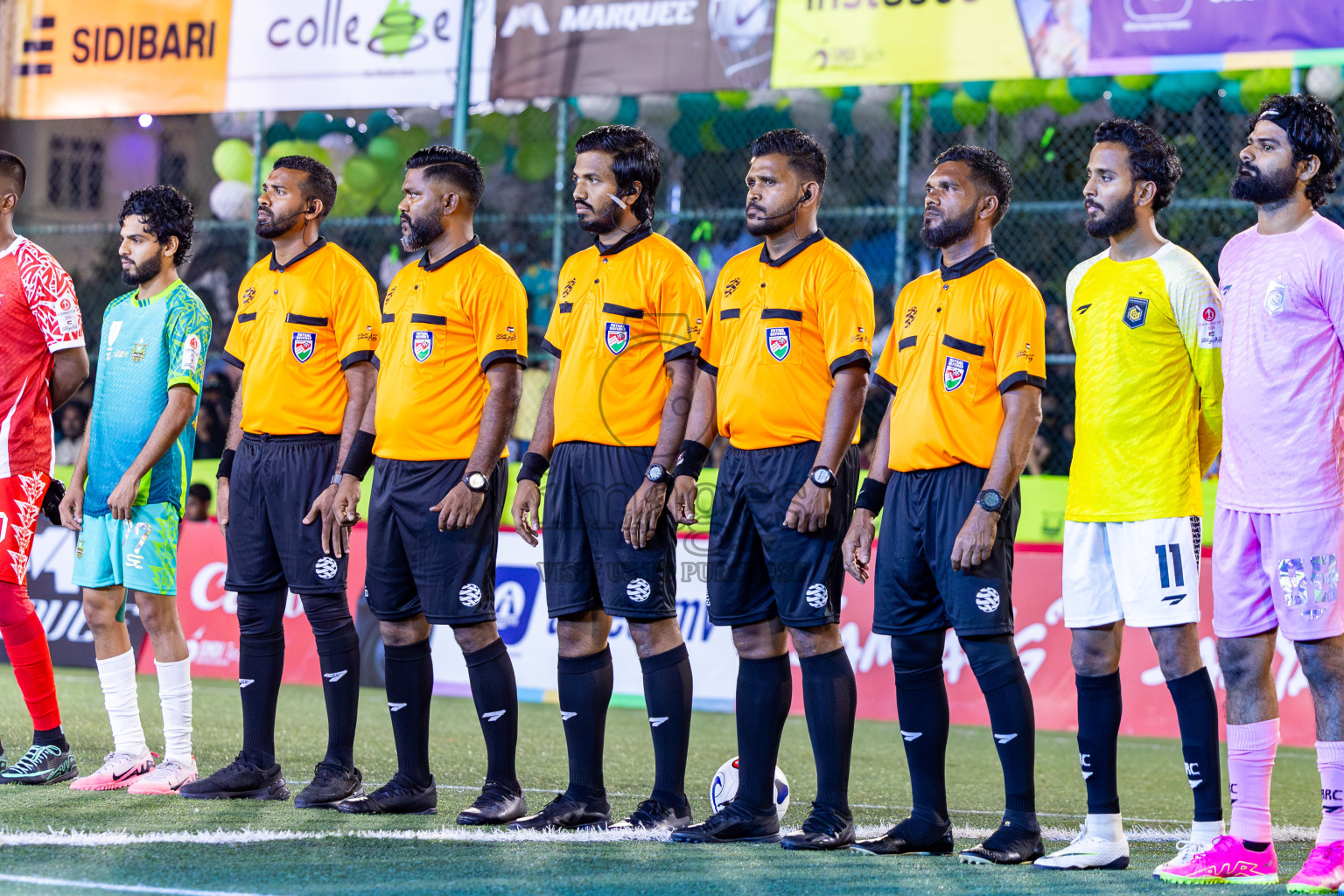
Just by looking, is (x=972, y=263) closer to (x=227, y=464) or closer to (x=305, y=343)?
(x=305, y=343)

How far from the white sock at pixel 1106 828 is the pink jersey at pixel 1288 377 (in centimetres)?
113

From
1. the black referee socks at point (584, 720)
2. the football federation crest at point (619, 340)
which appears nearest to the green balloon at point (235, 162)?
the football federation crest at point (619, 340)

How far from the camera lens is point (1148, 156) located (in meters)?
5.26

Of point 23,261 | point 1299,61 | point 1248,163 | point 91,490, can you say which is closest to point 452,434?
point 91,490

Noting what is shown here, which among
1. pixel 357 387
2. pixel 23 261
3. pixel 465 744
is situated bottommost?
pixel 465 744

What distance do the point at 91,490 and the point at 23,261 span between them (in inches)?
40.8

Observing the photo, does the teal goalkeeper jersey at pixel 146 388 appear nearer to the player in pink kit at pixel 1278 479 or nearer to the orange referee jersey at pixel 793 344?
the orange referee jersey at pixel 793 344

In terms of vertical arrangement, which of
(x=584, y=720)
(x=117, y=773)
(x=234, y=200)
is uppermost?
(x=234, y=200)

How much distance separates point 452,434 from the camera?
5.91 meters

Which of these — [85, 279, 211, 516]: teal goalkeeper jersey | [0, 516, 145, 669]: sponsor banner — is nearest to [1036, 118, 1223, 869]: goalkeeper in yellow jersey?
[85, 279, 211, 516]: teal goalkeeper jersey

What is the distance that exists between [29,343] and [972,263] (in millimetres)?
4024

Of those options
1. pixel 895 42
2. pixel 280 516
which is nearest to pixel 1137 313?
pixel 280 516

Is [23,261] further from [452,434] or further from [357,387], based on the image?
[452,434]

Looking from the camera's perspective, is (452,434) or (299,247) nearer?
(452,434)
